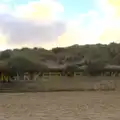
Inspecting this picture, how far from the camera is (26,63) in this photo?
63062 millimetres

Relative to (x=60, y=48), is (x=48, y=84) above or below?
below

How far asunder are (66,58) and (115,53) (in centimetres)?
1155

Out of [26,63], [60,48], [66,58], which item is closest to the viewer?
[26,63]

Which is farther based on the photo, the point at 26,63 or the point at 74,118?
the point at 26,63

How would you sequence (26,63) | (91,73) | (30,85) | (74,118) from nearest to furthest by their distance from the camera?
(74,118) < (30,85) < (26,63) < (91,73)

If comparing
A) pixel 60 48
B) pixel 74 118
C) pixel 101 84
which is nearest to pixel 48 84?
pixel 101 84

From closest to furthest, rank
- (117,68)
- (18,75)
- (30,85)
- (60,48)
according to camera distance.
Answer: (30,85), (18,75), (117,68), (60,48)

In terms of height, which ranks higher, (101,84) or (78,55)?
(78,55)

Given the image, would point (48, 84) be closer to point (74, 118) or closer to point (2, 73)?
point (2, 73)

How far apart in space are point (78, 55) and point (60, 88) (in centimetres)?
4598

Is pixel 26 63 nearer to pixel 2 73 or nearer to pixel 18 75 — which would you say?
pixel 18 75

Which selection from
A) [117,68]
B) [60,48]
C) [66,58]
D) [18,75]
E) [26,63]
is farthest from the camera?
[60,48]

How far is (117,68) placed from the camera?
242 ft

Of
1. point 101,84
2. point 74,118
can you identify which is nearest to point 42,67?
point 101,84
